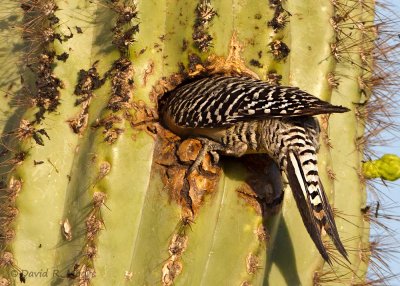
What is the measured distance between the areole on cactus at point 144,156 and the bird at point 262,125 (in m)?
0.08

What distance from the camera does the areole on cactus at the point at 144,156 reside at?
3.34m

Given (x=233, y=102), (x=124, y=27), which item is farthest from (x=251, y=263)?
(x=124, y=27)

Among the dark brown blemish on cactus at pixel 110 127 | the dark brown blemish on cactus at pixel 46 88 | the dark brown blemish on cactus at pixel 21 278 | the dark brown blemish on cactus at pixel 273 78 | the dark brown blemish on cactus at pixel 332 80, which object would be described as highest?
the dark brown blemish on cactus at pixel 332 80

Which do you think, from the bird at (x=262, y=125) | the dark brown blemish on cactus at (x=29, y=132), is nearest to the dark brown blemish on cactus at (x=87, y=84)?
the dark brown blemish on cactus at (x=29, y=132)

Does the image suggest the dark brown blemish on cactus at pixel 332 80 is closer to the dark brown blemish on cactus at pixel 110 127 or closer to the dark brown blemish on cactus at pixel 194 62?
the dark brown blemish on cactus at pixel 194 62

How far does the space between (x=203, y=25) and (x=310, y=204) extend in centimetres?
97

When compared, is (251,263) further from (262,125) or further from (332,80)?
(332,80)

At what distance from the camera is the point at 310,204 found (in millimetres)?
3242

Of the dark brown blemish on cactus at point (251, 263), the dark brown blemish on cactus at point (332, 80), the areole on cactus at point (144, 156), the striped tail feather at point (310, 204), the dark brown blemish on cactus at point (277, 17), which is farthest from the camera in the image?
the dark brown blemish on cactus at point (332, 80)

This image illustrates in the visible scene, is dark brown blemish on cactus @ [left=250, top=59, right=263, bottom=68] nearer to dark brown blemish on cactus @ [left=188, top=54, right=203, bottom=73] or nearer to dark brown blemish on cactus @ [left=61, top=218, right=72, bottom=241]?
dark brown blemish on cactus @ [left=188, top=54, right=203, bottom=73]

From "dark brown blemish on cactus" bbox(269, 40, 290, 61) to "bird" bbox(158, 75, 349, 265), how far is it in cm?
17

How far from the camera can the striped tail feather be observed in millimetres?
3217

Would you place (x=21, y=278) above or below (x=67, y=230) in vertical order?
below

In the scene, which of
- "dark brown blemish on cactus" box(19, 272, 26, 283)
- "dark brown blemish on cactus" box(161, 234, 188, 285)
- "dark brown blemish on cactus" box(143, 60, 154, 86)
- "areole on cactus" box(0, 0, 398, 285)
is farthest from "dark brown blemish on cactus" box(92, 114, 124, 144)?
"dark brown blemish on cactus" box(19, 272, 26, 283)
